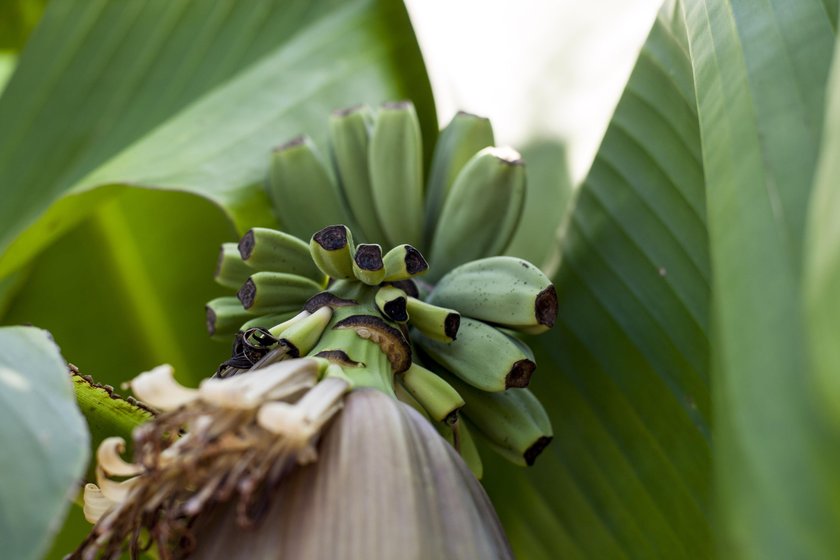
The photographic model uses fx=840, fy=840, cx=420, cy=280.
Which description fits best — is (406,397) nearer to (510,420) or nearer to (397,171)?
(510,420)

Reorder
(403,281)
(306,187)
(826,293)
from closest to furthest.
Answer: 1. (826,293)
2. (403,281)
3. (306,187)

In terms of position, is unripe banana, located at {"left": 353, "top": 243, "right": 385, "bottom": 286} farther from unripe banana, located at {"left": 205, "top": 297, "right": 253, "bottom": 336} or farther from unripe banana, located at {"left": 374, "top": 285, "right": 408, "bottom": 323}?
unripe banana, located at {"left": 205, "top": 297, "right": 253, "bottom": 336}

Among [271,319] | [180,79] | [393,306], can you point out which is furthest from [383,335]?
[180,79]

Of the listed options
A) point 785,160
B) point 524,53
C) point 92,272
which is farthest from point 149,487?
point 524,53

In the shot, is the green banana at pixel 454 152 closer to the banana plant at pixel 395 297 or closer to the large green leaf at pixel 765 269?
the banana plant at pixel 395 297

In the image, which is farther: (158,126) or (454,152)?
(158,126)

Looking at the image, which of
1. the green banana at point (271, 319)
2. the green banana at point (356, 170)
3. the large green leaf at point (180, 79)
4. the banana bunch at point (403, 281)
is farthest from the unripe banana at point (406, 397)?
the large green leaf at point (180, 79)

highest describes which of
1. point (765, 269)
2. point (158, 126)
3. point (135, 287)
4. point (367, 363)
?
point (765, 269)
